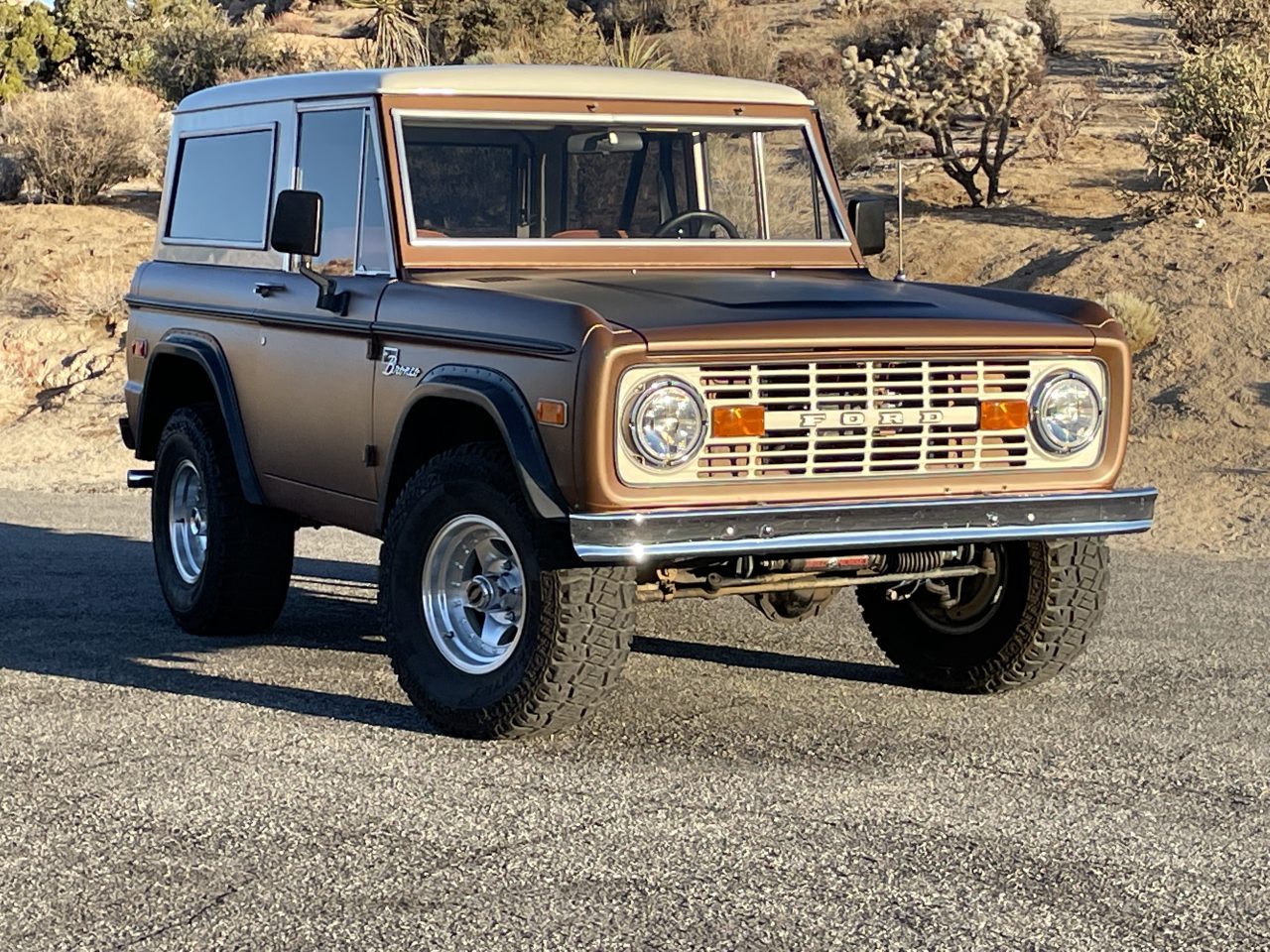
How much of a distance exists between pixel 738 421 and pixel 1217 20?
22887mm

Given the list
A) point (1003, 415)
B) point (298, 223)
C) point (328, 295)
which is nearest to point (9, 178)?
point (328, 295)

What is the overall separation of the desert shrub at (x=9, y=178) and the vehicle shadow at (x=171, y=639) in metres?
18.4

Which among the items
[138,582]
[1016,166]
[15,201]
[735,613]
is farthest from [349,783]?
[15,201]

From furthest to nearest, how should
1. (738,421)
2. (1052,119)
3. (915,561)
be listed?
(1052,119)
(915,561)
(738,421)

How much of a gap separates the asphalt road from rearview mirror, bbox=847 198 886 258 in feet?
5.40

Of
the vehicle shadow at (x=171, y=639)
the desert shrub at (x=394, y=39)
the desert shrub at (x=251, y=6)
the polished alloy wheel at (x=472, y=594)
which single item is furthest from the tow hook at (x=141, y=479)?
the desert shrub at (x=251, y=6)

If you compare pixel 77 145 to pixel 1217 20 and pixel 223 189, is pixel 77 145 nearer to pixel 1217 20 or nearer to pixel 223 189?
pixel 1217 20

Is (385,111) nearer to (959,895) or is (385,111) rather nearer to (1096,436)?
(1096,436)

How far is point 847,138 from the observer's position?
24.8 m

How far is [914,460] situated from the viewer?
601 centimetres

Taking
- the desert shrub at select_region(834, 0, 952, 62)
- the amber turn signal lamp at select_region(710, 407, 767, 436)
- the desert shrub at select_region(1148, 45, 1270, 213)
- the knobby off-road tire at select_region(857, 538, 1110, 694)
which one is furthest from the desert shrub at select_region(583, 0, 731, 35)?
the amber turn signal lamp at select_region(710, 407, 767, 436)

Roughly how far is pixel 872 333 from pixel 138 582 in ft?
17.0

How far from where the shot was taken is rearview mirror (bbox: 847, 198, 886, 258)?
303 inches

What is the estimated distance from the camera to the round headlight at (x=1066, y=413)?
617 cm
